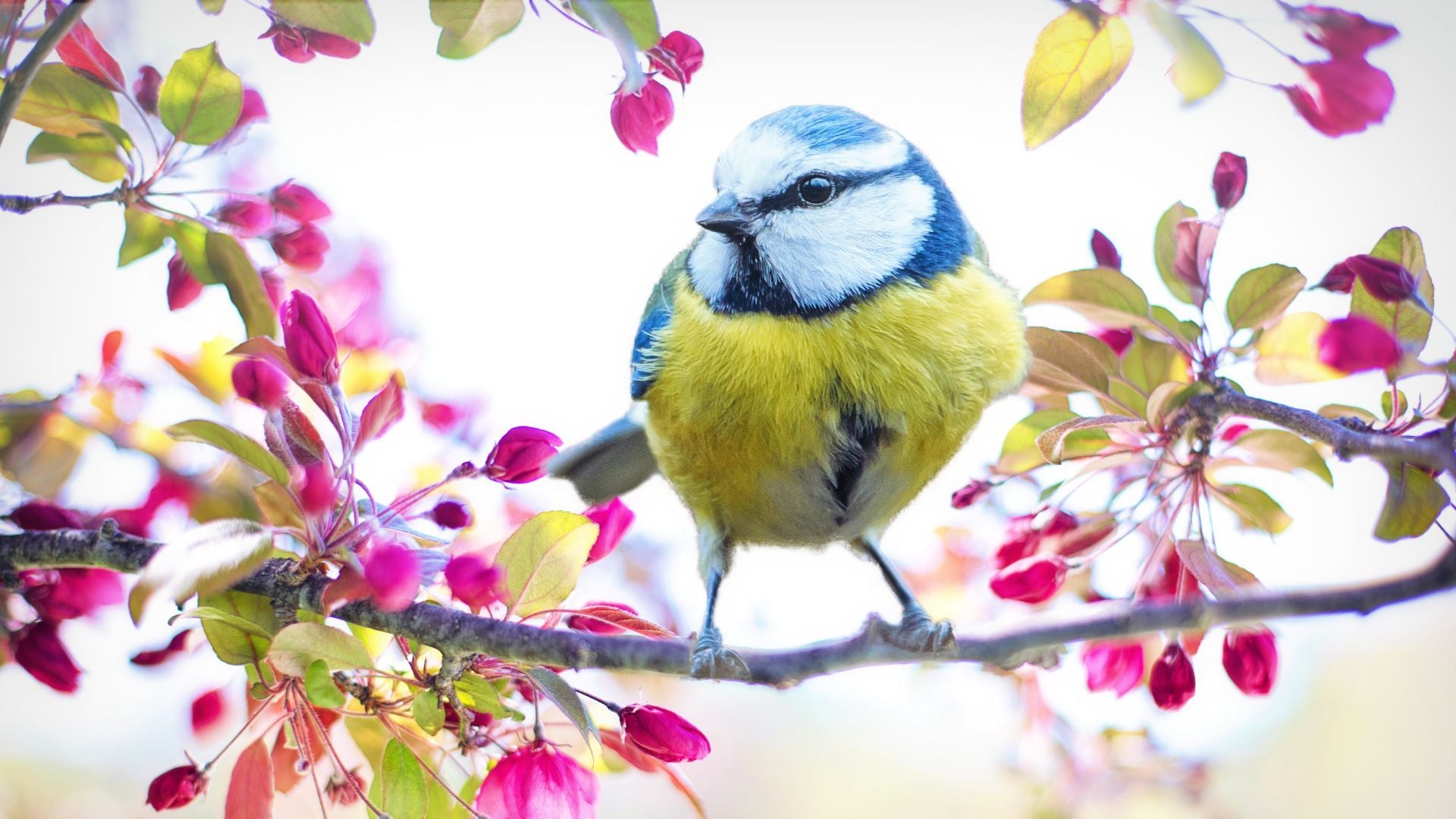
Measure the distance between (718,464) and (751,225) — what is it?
18cm

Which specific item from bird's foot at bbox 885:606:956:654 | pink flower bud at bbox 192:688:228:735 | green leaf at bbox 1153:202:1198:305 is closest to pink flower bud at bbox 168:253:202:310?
pink flower bud at bbox 192:688:228:735

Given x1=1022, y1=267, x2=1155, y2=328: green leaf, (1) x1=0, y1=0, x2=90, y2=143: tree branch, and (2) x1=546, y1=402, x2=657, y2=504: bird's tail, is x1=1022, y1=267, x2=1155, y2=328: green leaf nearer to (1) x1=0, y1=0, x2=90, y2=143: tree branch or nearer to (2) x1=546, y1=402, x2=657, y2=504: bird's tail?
(2) x1=546, y1=402, x2=657, y2=504: bird's tail

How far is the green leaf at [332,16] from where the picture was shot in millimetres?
529

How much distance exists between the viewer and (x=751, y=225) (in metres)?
0.76

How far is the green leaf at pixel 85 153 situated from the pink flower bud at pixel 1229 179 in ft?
2.21

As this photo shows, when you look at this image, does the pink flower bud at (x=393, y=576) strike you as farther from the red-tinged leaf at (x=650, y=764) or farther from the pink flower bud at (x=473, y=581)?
the red-tinged leaf at (x=650, y=764)

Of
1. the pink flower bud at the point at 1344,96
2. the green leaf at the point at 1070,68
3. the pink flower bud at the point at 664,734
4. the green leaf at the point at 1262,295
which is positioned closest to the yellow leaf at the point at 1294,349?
the green leaf at the point at 1262,295

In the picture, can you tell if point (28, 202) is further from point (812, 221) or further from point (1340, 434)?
point (1340, 434)

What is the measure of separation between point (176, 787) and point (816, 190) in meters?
0.56

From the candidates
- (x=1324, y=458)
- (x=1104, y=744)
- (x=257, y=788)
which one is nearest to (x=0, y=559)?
(x=257, y=788)

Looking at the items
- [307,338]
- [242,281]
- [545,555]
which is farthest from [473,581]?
[242,281]

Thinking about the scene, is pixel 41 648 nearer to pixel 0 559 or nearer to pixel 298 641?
Result: pixel 0 559

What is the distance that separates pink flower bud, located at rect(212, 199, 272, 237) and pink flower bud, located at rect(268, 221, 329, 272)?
0.5 inches

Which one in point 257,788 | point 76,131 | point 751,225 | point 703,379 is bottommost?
point 257,788
